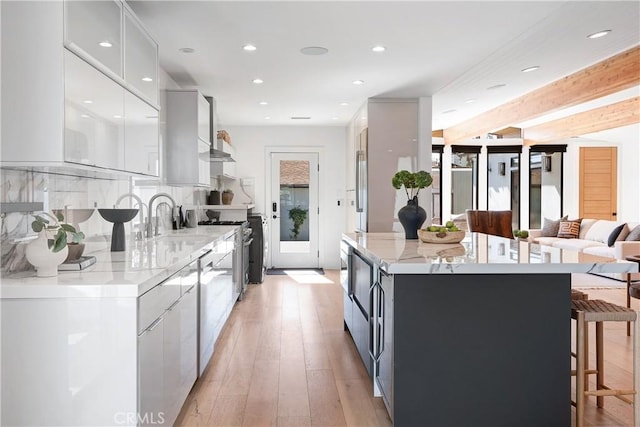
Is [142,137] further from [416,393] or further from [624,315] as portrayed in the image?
[624,315]

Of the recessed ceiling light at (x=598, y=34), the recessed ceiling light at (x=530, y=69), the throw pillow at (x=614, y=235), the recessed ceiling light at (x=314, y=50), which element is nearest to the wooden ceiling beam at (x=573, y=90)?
the recessed ceiling light at (x=530, y=69)

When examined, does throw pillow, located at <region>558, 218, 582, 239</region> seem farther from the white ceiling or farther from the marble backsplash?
the marble backsplash

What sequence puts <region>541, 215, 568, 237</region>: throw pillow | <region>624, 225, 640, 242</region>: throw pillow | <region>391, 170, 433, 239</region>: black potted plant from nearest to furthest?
1. <region>391, 170, 433, 239</region>: black potted plant
2. <region>624, 225, 640, 242</region>: throw pillow
3. <region>541, 215, 568, 237</region>: throw pillow

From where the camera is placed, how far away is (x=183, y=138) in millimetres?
4438

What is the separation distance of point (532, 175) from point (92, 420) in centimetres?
990

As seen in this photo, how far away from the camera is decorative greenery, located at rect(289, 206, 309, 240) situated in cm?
787

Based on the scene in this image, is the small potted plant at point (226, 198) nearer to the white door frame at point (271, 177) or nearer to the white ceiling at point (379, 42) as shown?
the white door frame at point (271, 177)

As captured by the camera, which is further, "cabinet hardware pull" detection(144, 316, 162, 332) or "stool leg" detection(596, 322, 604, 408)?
"stool leg" detection(596, 322, 604, 408)

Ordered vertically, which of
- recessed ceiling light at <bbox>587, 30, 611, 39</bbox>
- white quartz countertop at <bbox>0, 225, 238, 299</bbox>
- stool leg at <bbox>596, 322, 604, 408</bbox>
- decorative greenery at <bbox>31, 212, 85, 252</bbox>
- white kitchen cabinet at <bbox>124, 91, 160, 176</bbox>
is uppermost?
recessed ceiling light at <bbox>587, 30, 611, 39</bbox>

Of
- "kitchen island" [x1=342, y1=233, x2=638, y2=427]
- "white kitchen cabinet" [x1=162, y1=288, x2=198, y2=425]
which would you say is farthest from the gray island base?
"white kitchen cabinet" [x1=162, y1=288, x2=198, y2=425]

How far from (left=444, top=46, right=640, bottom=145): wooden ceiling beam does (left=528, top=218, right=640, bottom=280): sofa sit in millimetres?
2450

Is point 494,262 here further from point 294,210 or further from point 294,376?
point 294,210

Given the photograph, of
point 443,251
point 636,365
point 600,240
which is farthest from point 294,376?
point 600,240

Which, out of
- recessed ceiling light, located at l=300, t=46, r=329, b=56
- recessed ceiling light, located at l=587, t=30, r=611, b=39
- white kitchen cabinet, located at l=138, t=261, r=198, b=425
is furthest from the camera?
recessed ceiling light, located at l=300, t=46, r=329, b=56
